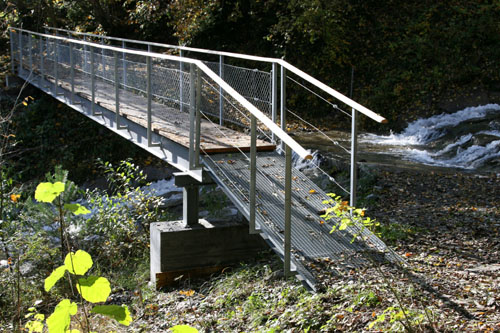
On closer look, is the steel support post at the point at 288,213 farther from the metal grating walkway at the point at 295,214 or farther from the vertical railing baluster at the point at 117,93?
the vertical railing baluster at the point at 117,93

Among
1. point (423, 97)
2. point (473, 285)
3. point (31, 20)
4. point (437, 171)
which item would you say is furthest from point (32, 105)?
point (473, 285)

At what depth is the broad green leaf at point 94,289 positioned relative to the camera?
2309 millimetres

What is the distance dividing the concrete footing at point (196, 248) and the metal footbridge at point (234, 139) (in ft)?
0.77

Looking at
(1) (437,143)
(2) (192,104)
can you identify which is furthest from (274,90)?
(1) (437,143)

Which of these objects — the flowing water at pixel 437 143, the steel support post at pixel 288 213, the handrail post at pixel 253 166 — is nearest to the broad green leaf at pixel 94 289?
the steel support post at pixel 288 213

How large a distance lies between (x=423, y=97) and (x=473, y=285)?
1086cm

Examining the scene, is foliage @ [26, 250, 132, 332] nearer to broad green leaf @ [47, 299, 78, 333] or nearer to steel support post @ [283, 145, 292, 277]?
broad green leaf @ [47, 299, 78, 333]

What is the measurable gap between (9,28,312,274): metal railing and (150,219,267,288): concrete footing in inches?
31.7

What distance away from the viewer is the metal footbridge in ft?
16.8

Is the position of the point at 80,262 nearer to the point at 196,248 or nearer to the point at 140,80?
the point at 196,248

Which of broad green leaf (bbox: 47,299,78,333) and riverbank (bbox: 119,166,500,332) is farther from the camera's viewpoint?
riverbank (bbox: 119,166,500,332)

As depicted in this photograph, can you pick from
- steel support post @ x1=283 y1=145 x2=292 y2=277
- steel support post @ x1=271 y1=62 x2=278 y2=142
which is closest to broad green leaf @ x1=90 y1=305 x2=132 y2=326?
steel support post @ x1=283 y1=145 x2=292 y2=277

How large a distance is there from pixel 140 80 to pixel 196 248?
2.86 m

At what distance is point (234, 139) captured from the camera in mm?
7203
